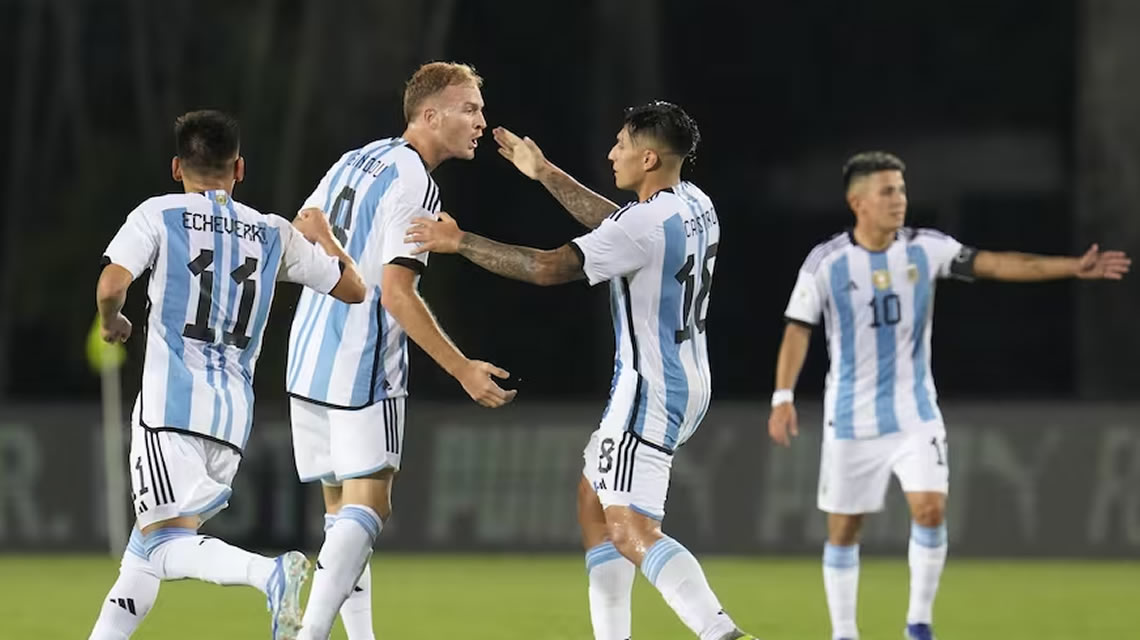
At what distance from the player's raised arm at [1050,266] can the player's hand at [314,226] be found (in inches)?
103

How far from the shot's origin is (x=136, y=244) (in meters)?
6.29

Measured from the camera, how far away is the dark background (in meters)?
21.5

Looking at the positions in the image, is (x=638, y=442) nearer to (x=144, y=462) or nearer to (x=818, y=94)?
(x=144, y=462)

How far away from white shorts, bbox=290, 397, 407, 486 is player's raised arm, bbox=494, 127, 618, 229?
891 mm

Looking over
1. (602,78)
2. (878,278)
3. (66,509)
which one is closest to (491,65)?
(602,78)

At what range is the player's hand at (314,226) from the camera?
6648 millimetres

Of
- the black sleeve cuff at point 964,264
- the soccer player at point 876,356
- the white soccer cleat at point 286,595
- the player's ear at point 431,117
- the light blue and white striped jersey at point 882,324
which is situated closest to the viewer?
the white soccer cleat at point 286,595

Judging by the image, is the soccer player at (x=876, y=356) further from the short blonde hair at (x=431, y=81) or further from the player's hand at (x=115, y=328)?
the player's hand at (x=115, y=328)

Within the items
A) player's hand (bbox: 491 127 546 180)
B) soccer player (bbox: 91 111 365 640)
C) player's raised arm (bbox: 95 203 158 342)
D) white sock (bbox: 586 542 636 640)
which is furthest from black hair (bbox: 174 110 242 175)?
white sock (bbox: 586 542 636 640)

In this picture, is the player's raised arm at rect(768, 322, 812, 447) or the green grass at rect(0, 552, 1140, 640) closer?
the player's raised arm at rect(768, 322, 812, 447)

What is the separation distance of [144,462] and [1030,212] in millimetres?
18589

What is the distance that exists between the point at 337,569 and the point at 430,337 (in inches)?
31.0

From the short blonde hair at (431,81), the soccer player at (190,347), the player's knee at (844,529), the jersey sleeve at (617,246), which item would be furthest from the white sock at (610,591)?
the player's knee at (844,529)

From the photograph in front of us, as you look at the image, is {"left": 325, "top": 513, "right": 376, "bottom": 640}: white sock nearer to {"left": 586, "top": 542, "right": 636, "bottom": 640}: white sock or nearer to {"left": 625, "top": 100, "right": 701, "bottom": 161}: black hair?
{"left": 586, "top": 542, "right": 636, "bottom": 640}: white sock
